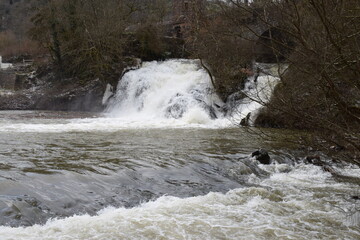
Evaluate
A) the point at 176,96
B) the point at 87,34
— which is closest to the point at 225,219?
the point at 176,96

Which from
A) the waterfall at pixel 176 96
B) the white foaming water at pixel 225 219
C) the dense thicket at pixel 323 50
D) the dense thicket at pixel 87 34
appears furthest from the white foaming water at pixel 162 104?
the dense thicket at pixel 323 50

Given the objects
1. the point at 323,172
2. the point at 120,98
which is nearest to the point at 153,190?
the point at 323,172

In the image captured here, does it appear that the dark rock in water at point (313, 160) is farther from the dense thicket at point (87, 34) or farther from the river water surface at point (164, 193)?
the dense thicket at point (87, 34)

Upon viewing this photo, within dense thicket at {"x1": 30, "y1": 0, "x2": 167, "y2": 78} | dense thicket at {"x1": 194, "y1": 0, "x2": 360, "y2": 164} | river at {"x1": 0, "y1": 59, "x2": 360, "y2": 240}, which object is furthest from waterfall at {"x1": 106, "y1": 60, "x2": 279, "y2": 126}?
dense thicket at {"x1": 194, "y1": 0, "x2": 360, "y2": 164}

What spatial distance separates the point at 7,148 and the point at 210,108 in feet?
31.2

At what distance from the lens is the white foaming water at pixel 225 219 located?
181 inches

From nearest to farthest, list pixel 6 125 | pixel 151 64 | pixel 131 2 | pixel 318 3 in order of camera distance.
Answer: pixel 318 3, pixel 6 125, pixel 151 64, pixel 131 2

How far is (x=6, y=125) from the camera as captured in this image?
13617mm

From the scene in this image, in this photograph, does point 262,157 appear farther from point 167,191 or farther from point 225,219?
point 225,219

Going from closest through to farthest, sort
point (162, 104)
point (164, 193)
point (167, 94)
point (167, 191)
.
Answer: point (164, 193)
point (167, 191)
point (162, 104)
point (167, 94)

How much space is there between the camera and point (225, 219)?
514cm

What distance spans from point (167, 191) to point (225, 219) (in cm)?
143

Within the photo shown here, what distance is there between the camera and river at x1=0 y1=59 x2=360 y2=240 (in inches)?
188

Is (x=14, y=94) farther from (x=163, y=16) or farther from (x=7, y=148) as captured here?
(x=7, y=148)
